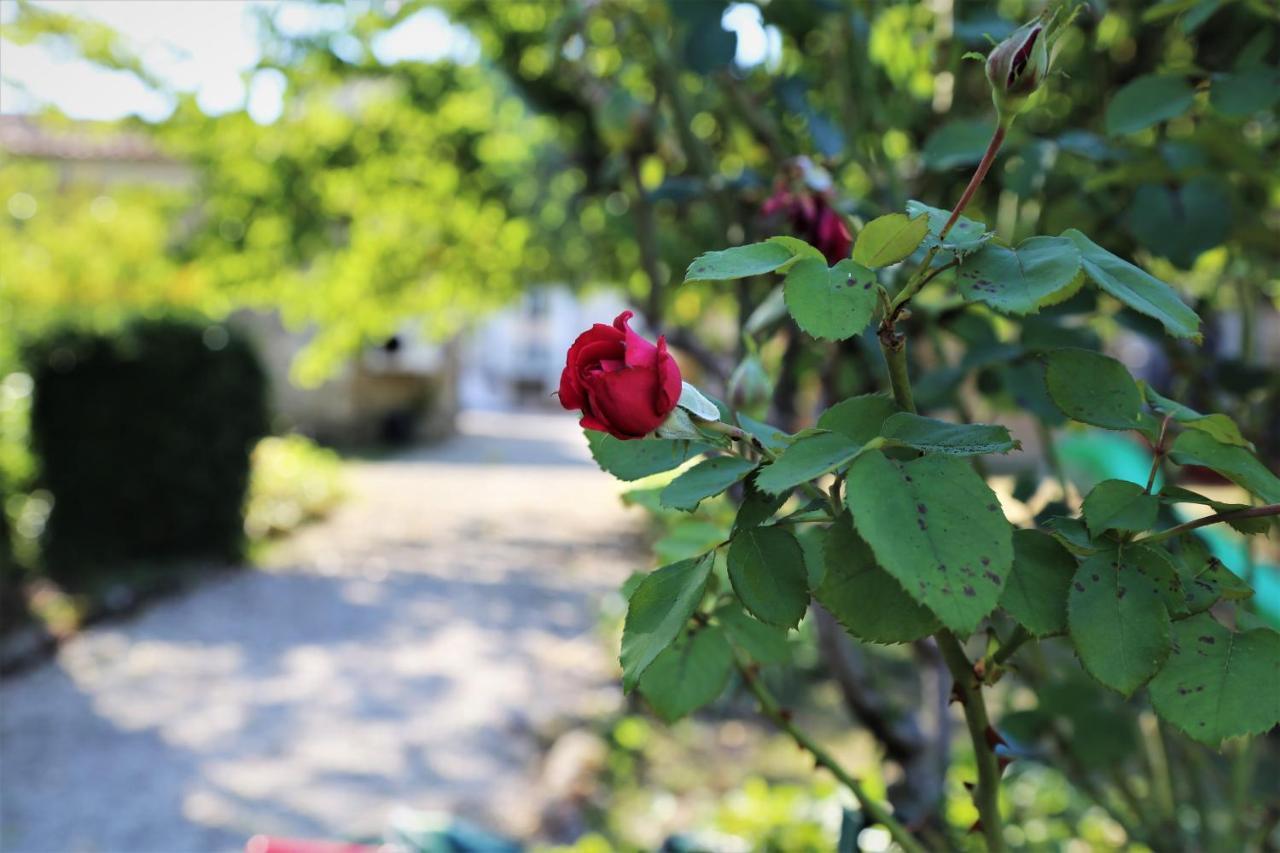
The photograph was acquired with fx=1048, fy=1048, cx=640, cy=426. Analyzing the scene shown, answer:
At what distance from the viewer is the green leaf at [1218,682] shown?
456mm

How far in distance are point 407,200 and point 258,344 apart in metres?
3.68

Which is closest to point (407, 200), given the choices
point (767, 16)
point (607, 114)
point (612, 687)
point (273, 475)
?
point (612, 687)

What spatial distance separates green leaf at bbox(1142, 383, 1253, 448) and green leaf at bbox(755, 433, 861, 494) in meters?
0.18

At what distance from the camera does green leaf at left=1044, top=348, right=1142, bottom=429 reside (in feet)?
1.73

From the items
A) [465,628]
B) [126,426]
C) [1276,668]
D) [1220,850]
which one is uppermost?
[1276,668]

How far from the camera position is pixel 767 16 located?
46.2 inches

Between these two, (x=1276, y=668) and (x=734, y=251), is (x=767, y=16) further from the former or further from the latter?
(x=1276, y=668)

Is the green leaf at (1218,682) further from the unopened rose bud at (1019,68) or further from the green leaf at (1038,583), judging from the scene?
the unopened rose bud at (1019,68)

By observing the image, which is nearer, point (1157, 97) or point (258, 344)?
point (1157, 97)

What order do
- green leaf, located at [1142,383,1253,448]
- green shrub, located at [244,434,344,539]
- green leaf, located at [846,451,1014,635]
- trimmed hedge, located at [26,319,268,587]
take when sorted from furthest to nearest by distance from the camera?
green shrub, located at [244,434,344,539]
trimmed hedge, located at [26,319,268,587]
green leaf, located at [1142,383,1253,448]
green leaf, located at [846,451,1014,635]

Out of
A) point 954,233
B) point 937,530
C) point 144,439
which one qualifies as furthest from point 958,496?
point 144,439

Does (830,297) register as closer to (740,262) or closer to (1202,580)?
(740,262)

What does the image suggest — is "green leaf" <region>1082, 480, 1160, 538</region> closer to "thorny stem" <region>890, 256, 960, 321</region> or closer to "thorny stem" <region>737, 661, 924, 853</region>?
"thorny stem" <region>890, 256, 960, 321</region>

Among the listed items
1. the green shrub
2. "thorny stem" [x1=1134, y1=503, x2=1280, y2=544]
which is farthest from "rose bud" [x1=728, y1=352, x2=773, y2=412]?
the green shrub
